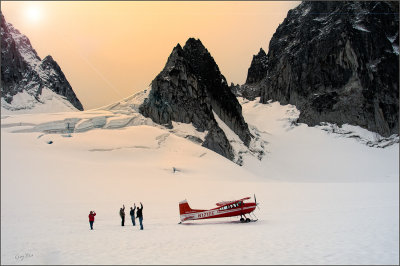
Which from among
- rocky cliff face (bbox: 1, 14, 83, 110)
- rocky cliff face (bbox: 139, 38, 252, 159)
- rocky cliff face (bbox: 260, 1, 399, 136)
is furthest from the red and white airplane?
rocky cliff face (bbox: 260, 1, 399, 136)

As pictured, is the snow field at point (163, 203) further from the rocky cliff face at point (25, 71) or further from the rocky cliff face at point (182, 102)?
the rocky cliff face at point (25, 71)

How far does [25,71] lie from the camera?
10588 centimetres

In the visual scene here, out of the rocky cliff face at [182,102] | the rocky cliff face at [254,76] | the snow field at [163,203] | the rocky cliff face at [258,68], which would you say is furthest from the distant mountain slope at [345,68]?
the rocky cliff face at [182,102]

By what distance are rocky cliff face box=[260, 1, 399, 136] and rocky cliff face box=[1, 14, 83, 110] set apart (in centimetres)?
8262

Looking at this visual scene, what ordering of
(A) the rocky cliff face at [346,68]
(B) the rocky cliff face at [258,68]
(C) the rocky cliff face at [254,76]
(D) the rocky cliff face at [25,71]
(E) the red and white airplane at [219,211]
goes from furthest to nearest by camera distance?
1. (B) the rocky cliff face at [258,68]
2. (C) the rocky cliff face at [254,76]
3. (A) the rocky cliff face at [346,68]
4. (D) the rocky cliff face at [25,71]
5. (E) the red and white airplane at [219,211]

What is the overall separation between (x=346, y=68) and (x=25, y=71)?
356 feet

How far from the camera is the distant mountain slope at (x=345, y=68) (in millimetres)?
109250

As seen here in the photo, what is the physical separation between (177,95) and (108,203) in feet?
151

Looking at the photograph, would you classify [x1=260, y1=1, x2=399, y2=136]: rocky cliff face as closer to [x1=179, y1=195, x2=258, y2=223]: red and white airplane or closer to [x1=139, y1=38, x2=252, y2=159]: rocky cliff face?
[x1=139, y1=38, x2=252, y2=159]: rocky cliff face

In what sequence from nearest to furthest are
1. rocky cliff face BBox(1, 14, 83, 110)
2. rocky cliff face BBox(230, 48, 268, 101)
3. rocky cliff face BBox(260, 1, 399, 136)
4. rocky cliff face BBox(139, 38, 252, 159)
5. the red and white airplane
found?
the red and white airplane → rocky cliff face BBox(139, 38, 252, 159) → rocky cliff face BBox(1, 14, 83, 110) → rocky cliff face BBox(260, 1, 399, 136) → rocky cliff face BBox(230, 48, 268, 101)

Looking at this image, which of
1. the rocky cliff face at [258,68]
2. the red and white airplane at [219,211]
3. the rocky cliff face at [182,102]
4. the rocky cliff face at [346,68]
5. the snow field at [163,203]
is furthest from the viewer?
the rocky cliff face at [258,68]

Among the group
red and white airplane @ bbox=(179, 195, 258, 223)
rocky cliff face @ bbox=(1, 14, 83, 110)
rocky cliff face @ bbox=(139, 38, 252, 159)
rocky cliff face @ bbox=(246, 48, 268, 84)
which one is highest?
rocky cliff face @ bbox=(246, 48, 268, 84)

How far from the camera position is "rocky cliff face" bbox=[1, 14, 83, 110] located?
99.2 m

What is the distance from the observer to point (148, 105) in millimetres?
70812
